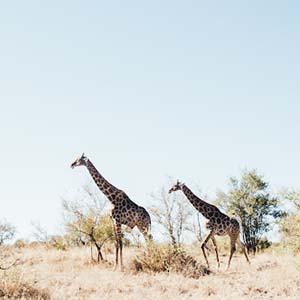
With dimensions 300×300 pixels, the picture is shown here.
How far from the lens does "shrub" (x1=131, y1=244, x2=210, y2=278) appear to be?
50.0 feet

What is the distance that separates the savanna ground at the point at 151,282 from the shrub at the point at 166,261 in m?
0.33

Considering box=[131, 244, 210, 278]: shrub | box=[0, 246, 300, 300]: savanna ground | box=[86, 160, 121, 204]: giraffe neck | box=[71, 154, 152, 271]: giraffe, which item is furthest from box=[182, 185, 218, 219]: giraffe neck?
box=[86, 160, 121, 204]: giraffe neck

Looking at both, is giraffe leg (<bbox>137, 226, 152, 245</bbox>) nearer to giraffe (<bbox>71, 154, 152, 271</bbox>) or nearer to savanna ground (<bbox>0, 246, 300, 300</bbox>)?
giraffe (<bbox>71, 154, 152, 271</bbox>)

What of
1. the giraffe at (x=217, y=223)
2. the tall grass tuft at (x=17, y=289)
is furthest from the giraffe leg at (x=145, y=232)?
the tall grass tuft at (x=17, y=289)

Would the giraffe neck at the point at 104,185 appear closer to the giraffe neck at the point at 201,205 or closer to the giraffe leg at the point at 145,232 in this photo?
the giraffe leg at the point at 145,232

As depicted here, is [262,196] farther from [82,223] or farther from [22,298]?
[22,298]

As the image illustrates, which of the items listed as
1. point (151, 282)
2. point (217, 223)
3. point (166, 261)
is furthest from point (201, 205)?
point (151, 282)

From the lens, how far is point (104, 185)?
17.6m

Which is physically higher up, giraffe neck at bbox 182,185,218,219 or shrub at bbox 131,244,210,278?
giraffe neck at bbox 182,185,218,219

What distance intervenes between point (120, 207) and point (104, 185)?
0.96 metres

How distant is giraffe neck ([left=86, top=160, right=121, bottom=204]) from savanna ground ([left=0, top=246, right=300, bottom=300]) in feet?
6.59

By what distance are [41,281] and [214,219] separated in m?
7.18

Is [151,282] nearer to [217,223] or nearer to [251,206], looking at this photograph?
[217,223]

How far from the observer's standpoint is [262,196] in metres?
31.4
